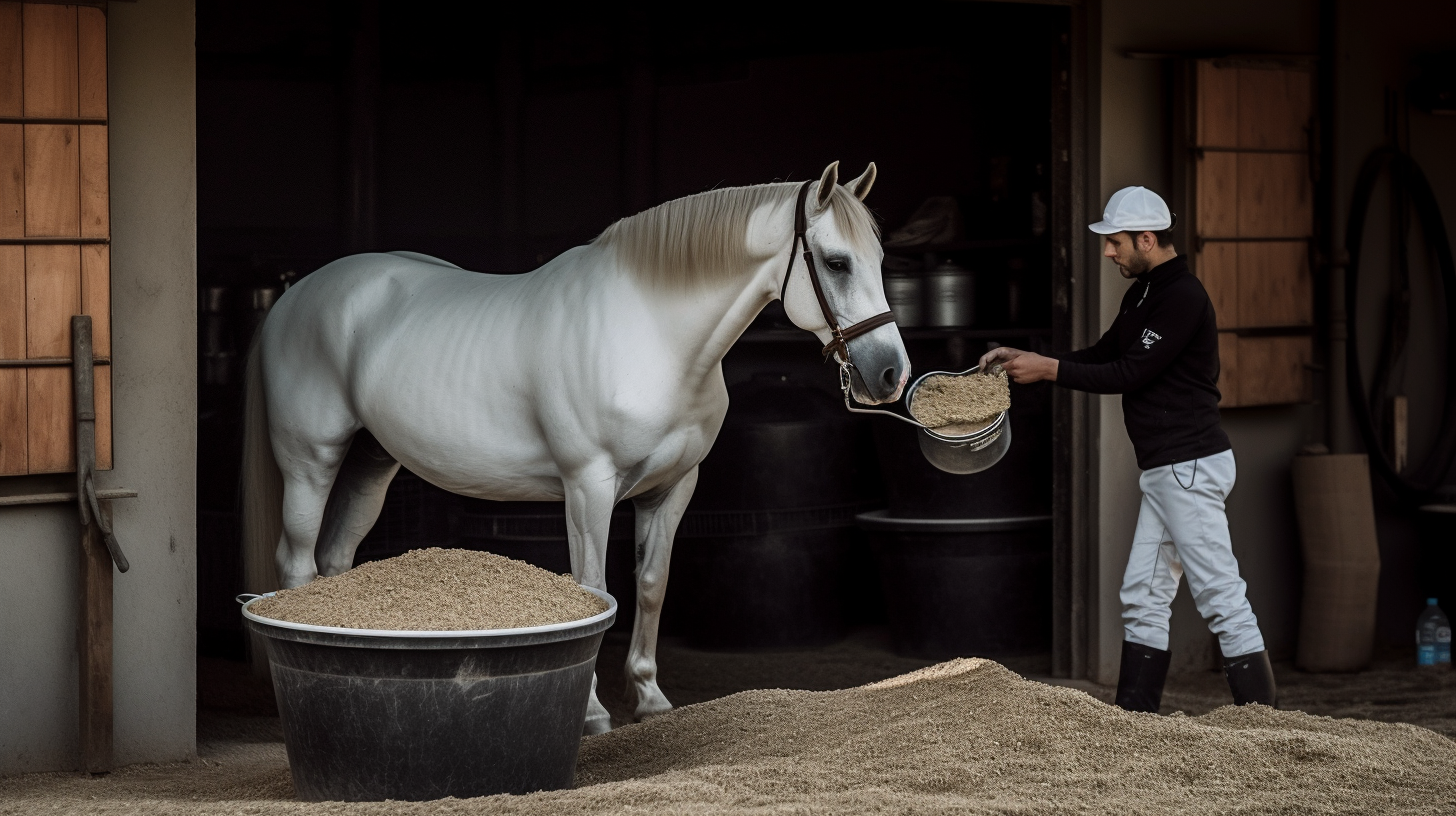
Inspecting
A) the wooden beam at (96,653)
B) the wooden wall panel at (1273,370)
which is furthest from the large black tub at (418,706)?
the wooden wall panel at (1273,370)

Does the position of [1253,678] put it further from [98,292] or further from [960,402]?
[98,292]

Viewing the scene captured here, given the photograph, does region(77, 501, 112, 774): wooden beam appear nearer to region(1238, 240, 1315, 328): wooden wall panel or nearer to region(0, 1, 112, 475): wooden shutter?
region(0, 1, 112, 475): wooden shutter

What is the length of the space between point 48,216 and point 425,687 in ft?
5.51

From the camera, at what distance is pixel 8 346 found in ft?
11.8

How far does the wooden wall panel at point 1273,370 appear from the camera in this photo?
518 centimetres

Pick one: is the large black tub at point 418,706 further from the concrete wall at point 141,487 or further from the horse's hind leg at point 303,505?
the horse's hind leg at point 303,505

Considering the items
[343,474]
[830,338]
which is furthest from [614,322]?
[343,474]

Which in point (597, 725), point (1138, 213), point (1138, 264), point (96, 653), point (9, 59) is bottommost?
point (597, 725)

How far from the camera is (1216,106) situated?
16.6 ft

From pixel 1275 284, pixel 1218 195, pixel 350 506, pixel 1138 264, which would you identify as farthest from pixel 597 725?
pixel 1275 284

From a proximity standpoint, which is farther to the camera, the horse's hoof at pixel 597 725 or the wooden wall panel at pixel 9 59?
the horse's hoof at pixel 597 725

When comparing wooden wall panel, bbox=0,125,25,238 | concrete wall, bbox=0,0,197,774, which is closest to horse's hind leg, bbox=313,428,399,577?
concrete wall, bbox=0,0,197,774

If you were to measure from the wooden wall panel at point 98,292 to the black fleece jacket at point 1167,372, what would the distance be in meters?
2.58

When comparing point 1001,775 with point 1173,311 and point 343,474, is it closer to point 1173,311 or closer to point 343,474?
point 1173,311
